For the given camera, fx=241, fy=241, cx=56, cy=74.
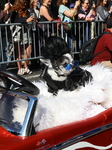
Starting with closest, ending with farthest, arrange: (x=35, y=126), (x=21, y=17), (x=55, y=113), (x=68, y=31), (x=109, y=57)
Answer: (x=35, y=126)
(x=55, y=113)
(x=109, y=57)
(x=21, y=17)
(x=68, y=31)

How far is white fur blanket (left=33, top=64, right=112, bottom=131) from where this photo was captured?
1881 millimetres

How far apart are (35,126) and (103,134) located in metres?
0.59

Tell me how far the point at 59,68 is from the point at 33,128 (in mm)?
718

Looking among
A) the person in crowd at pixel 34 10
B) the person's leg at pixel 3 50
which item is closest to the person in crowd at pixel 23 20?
the person in crowd at pixel 34 10

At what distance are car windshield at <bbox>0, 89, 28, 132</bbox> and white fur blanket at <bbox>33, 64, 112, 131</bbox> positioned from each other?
120 millimetres

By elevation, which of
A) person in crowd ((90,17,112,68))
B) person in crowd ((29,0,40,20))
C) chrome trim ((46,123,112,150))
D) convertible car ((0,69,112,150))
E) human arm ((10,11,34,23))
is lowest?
chrome trim ((46,123,112,150))

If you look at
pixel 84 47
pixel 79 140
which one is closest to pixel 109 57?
pixel 84 47

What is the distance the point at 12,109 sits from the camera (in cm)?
187

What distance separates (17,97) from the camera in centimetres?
179

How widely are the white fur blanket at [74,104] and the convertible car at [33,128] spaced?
0.24ft

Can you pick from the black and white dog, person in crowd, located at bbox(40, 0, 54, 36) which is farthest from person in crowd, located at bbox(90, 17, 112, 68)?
person in crowd, located at bbox(40, 0, 54, 36)

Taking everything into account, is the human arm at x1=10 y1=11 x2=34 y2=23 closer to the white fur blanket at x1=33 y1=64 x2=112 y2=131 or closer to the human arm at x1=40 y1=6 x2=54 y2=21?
the human arm at x1=40 y1=6 x2=54 y2=21

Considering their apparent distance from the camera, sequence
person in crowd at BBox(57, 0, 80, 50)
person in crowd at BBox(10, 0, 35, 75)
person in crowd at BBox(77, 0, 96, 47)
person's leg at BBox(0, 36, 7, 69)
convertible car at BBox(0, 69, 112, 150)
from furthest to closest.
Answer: person in crowd at BBox(77, 0, 96, 47), person in crowd at BBox(57, 0, 80, 50), person in crowd at BBox(10, 0, 35, 75), person's leg at BBox(0, 36, 7, 69), convertible car at BBox(0, 69, 112, 150)

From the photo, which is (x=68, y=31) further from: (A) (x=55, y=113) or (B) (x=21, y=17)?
(A) (x=55, y=113)
